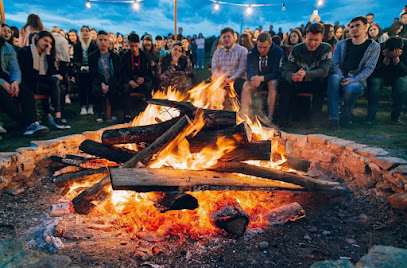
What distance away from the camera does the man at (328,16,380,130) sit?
211 inches

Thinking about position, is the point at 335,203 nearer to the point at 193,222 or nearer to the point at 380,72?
the point at 193,222

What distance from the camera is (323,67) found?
18.1 feet

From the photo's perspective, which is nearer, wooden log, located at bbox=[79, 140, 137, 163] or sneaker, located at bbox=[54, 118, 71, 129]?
wooden log, located at bbox=[79, 140, 137, 163]

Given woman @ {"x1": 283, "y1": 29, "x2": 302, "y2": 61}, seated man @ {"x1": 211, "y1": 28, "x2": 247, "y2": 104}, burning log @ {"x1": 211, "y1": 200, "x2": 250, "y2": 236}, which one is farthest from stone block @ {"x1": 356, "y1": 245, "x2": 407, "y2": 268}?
woman @ {"x1": 283, "y1": 29, "x2": 302, "y2": 61}

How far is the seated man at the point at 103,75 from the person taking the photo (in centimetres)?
677

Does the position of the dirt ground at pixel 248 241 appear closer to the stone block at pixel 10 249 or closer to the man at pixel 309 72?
the stone block at pixel 10 249

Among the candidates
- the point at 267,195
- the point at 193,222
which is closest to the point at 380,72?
the point at 267,195

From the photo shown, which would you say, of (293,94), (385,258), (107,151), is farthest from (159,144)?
(293,94)

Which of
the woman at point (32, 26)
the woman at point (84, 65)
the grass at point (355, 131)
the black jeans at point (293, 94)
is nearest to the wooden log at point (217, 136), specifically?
the grass at point (355, 131)

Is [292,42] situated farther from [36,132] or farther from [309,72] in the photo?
[36,132]

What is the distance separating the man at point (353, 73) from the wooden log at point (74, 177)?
443 centimetres

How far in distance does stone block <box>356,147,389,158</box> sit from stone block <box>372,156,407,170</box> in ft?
0.36

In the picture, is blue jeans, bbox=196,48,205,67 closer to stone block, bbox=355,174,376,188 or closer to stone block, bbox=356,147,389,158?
stone block, bbox=356,147,389,158

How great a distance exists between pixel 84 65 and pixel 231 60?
443cm
